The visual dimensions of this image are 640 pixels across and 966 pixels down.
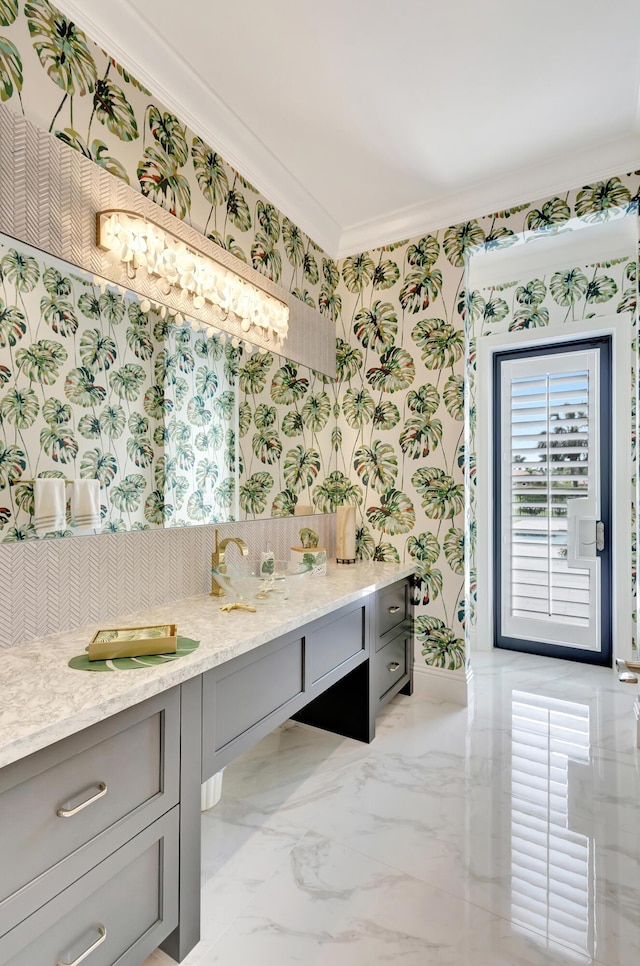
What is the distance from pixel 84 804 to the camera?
96 cm

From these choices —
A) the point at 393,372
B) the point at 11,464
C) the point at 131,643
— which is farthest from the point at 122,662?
the point at 393,372

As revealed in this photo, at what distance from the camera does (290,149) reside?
227cm

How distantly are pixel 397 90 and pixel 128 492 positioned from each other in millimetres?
1884

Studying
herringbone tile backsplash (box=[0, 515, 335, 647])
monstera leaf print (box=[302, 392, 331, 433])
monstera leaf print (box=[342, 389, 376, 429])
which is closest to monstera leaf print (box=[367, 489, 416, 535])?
monstera leaf print (box=[342, 389, 376, 429])

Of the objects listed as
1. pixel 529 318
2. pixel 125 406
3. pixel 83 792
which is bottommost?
pixel 83 792

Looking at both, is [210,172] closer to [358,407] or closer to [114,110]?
[114,110]

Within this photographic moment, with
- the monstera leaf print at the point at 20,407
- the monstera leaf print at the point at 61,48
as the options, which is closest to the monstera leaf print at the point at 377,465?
the monstera leaf print at the point at 20,407

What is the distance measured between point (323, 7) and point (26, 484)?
1.79 meters

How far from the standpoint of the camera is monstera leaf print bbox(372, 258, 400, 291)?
2.88 meters

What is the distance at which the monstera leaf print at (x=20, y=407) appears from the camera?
1303 millimetres

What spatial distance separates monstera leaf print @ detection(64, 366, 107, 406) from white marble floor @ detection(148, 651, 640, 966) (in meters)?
1.48

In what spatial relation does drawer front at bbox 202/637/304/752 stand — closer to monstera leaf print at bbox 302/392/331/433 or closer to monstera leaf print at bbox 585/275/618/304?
monstera leaf print at bbox 302/392/331/433

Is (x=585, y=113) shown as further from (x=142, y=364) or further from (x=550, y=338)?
(x=142, y=364)

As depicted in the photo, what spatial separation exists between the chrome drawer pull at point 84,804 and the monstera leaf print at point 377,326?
2.53 metres
